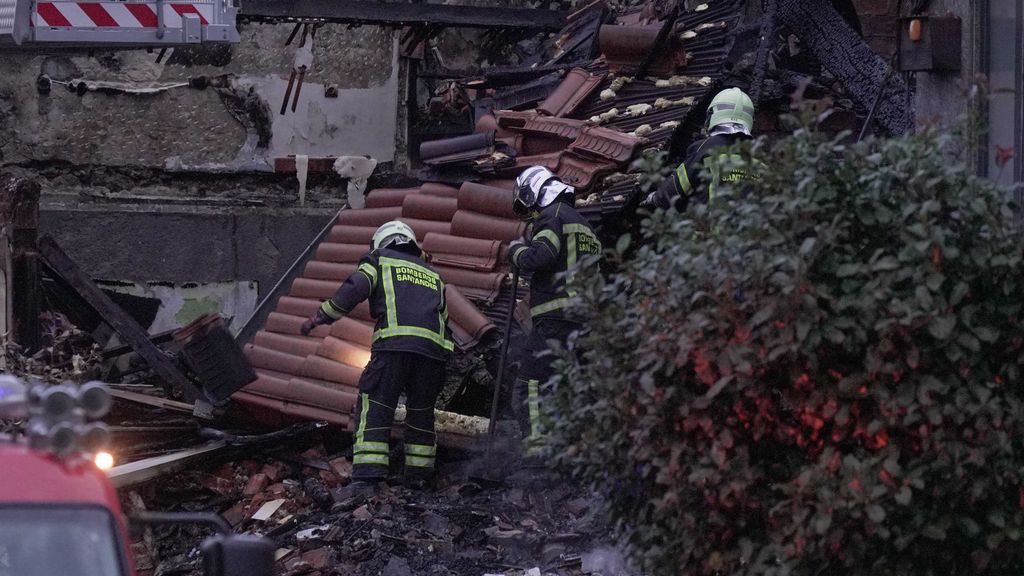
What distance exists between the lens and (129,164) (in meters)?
11.9

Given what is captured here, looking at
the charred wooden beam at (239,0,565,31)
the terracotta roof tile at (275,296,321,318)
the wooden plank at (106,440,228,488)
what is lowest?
the wooden plank at (106,440,228,488)

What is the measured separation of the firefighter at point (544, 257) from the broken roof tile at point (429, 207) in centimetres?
138

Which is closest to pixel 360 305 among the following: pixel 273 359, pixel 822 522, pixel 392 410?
pixel 273 359

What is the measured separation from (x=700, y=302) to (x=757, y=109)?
5929 millimetres

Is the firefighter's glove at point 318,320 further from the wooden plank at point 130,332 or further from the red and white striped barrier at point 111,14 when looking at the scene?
the red and white striped barrier at point 111,14

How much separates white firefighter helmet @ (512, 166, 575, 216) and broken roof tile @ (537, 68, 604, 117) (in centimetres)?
140

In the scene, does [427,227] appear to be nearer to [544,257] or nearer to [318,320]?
[318,320]

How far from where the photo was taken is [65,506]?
3189mm

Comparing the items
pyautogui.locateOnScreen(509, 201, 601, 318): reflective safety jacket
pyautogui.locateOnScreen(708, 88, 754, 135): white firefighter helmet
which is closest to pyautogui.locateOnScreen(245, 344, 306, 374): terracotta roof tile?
pyautogui.locateOnScreen(509, 201, 601, 318): reflective safety jacket

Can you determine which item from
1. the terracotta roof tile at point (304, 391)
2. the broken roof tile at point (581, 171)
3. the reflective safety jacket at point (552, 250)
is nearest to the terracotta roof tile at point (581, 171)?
the broken roof tile at point (581, 171)

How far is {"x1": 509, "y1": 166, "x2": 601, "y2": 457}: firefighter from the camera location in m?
8.38

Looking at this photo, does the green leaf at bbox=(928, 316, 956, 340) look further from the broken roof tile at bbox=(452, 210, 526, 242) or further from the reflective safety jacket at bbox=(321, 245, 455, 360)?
the broken roof tile at bbox=(452, 210, 526, 242)

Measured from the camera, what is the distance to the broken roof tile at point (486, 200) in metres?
9.50

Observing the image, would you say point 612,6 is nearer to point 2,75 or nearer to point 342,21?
point 342,21
